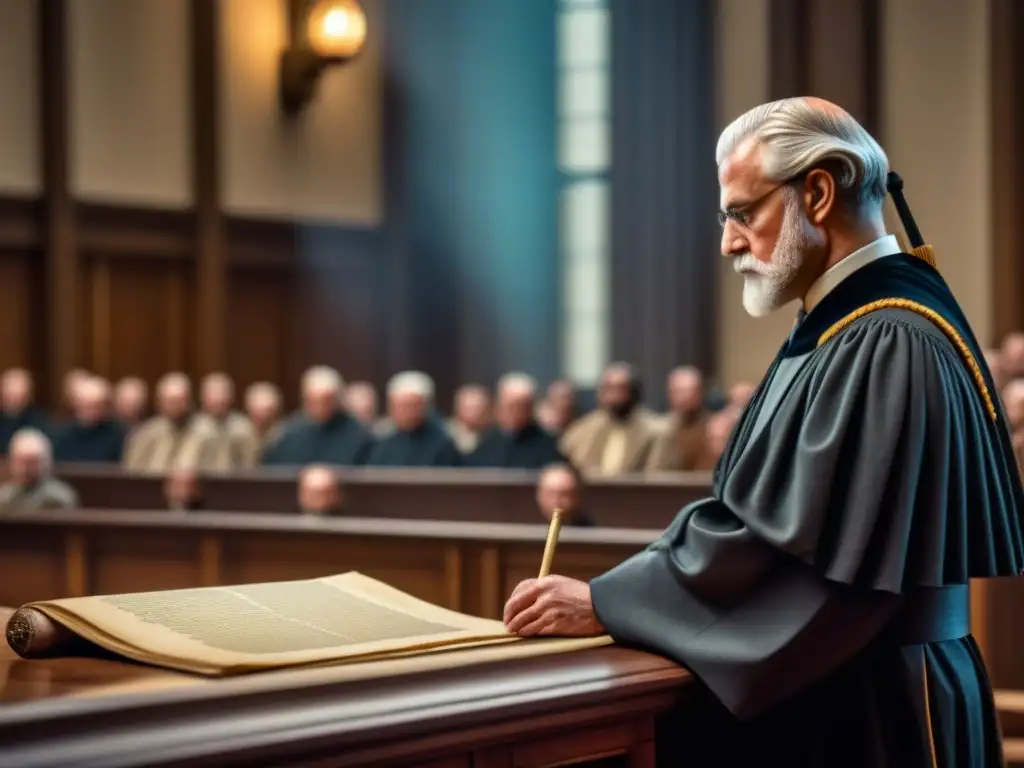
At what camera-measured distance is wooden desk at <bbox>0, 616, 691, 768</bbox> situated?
156 cm

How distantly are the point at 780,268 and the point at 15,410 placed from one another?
36.2ft

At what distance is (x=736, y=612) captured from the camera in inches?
83.6

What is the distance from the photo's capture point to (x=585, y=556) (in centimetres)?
540

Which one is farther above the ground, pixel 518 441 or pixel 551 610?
pixel 551 610

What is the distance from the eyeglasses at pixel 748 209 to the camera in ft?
7.48

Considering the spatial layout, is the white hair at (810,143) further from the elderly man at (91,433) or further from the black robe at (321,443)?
the elderly man at (91,433)

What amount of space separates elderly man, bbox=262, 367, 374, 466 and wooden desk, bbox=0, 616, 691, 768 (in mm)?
9595

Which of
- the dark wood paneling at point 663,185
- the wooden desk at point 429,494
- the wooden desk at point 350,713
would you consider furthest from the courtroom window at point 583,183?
the wooden desk at point 350,713

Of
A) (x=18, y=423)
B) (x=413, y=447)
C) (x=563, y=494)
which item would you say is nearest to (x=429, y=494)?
(x=563, y=494)

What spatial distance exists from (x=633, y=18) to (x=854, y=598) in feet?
42.0

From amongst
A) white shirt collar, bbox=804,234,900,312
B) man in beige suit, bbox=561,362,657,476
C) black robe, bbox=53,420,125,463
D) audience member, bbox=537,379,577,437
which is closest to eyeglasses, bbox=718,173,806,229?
white shirt collar, bbox=804,234,900,312

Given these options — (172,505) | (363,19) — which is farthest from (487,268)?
(172,505)

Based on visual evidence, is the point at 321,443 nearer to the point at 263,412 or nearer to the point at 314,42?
the point at 263,412

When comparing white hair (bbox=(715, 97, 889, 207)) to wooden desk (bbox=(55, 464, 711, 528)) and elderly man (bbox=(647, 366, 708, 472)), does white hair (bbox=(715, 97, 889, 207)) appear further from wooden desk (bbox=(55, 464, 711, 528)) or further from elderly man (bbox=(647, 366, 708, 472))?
elderly man (bbox=(647, 366, 708, 472))
